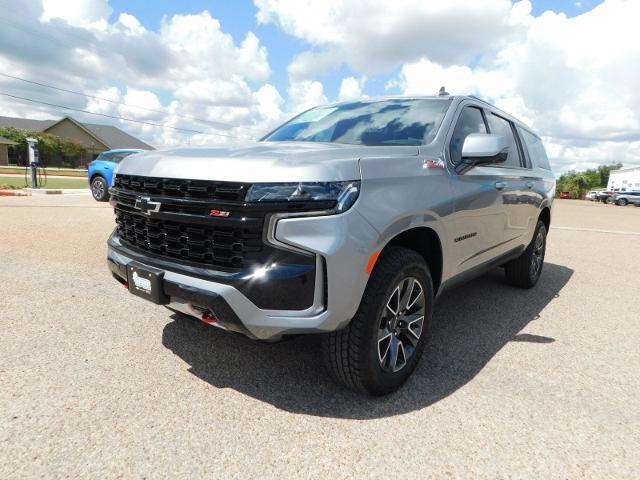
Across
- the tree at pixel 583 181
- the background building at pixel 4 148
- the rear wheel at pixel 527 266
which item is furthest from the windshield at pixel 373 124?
the tree at pixel 583 181

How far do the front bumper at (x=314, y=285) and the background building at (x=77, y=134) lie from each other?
51527mm

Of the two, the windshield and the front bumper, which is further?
the windshield

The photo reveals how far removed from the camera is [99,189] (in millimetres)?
13180

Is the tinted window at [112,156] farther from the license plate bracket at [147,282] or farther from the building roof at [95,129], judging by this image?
the building roof at [95,129]

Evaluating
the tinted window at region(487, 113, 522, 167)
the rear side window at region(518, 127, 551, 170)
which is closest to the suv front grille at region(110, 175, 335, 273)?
the tinted window at region(487, 113, 522, 167)

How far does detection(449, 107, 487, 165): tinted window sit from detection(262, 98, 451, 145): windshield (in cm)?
15

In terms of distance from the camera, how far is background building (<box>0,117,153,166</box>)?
50750 mm

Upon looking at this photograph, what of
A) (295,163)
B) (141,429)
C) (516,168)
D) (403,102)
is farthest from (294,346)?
(516,168)

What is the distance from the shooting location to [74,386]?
2.49 m

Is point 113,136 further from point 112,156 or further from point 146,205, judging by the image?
point 146,205

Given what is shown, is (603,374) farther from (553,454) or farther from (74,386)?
(74,386)

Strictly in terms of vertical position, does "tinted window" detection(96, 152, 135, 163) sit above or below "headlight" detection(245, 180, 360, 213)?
above

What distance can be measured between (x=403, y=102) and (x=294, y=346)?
208 centimetres

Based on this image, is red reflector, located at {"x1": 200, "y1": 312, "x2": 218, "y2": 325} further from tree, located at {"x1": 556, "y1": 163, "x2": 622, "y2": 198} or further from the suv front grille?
tree, located at {"x1": 556, "y1": 163, "x2": 622, "y2": 198}
